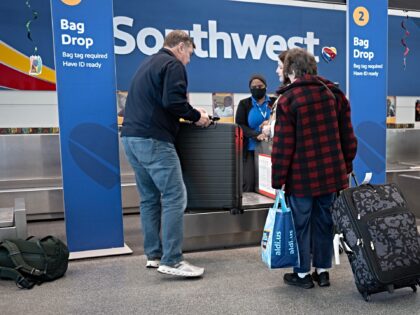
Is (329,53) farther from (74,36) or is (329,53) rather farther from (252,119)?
(74,36)

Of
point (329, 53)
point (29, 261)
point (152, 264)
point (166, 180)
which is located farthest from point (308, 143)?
point (329, 53)

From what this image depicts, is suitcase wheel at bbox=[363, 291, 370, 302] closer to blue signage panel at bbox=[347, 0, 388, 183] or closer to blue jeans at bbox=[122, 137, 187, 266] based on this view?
blue jeans at bbox=[122, 137, 187, 266]

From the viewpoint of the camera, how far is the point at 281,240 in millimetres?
2320

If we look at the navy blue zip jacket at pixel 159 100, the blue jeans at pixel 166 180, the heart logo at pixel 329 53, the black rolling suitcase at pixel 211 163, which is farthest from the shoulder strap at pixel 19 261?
the heart logo at pixel 329 53

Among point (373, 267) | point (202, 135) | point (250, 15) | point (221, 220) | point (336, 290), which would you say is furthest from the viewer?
point (250, 15)

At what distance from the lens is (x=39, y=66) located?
4.48m

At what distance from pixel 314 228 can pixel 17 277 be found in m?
1.82

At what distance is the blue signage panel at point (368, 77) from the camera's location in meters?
→ 3.95

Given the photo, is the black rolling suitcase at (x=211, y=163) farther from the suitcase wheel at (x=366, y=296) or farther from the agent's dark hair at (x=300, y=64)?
the suitcase wheel at (x=366, y=296)

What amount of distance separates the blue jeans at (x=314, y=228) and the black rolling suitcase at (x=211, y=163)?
2.20ft

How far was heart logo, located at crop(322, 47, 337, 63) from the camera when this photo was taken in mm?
6133

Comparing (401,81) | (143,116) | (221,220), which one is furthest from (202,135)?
(401,81)

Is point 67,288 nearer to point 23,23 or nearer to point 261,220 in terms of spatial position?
point 261,220

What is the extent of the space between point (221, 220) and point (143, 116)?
109 cm
